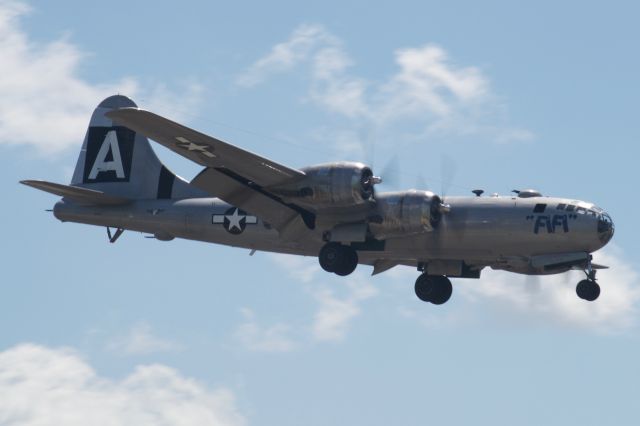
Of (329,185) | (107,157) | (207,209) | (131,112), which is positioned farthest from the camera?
(107,157)

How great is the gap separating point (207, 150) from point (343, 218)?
460 centimetres

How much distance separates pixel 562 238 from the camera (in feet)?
123

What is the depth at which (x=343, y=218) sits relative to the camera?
3869 centimetres

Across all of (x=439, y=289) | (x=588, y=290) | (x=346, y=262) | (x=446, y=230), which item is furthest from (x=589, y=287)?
(x=346, y=262)

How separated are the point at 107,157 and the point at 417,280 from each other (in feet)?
37.6

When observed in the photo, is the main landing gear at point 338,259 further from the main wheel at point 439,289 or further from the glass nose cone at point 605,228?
the glass nose cone at point 605,228

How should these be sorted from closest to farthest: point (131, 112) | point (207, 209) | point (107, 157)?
point (131, 112) → point (207, 209) → point (107, 157)

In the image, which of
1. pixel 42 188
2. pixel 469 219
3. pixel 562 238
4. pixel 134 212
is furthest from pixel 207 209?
pixel 562 238

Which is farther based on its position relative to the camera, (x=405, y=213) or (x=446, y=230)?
(x=446, y=230)

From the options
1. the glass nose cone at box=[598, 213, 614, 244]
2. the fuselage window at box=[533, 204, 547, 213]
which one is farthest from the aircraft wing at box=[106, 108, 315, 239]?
the glass nose cone at box=[598, 213, 614, 244]

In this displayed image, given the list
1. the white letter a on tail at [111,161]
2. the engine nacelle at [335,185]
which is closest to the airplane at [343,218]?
the engine nacelle at [335,185]

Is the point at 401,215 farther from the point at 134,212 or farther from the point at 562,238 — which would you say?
the point at 134,212

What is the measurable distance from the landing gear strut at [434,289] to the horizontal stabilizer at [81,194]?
9.85m

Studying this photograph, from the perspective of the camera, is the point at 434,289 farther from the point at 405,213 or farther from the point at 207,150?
the point at 207,150
